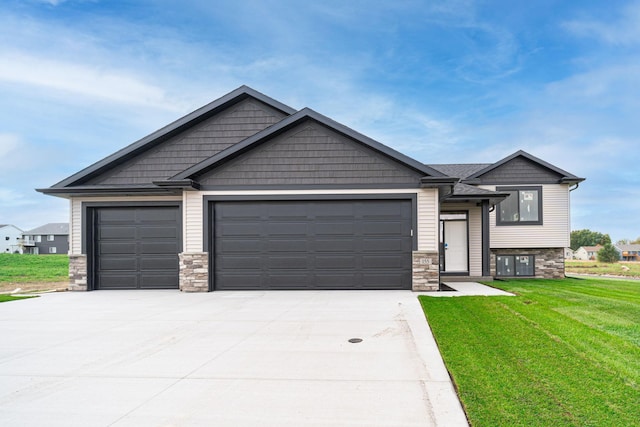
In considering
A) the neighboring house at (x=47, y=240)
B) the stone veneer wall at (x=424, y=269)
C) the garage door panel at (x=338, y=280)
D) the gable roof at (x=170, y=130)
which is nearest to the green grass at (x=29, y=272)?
the gable roof at (x=170, y=130)

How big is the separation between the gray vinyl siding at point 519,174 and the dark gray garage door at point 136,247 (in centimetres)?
1245

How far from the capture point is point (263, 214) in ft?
37.0

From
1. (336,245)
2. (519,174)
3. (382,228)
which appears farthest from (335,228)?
(519,174)

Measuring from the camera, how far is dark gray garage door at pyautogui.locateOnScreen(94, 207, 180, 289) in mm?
11984

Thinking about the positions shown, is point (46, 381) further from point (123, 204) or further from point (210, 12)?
point (210, 12)

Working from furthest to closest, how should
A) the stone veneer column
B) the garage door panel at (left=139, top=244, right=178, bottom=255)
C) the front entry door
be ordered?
the front entry door, the garage door panel at (left=139, top=244, right=178, bottom=255), the stone veneer column

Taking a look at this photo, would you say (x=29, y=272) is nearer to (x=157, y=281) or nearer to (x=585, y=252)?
(x=157, y=281)

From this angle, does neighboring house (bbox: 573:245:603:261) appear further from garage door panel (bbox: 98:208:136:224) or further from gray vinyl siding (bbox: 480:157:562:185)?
garage door panel (bbox: 98:208:136:224)

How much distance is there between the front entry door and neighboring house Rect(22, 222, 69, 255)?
2642 inches

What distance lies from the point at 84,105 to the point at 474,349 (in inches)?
851

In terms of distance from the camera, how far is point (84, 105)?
64.3ft

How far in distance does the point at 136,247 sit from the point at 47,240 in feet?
218

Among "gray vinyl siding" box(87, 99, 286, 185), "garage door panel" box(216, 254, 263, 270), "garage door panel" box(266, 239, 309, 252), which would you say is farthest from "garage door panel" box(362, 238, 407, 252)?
"gray vinyl siding" box(87, 99, 286, 185)

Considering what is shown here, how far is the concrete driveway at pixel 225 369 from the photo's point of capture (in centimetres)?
340
